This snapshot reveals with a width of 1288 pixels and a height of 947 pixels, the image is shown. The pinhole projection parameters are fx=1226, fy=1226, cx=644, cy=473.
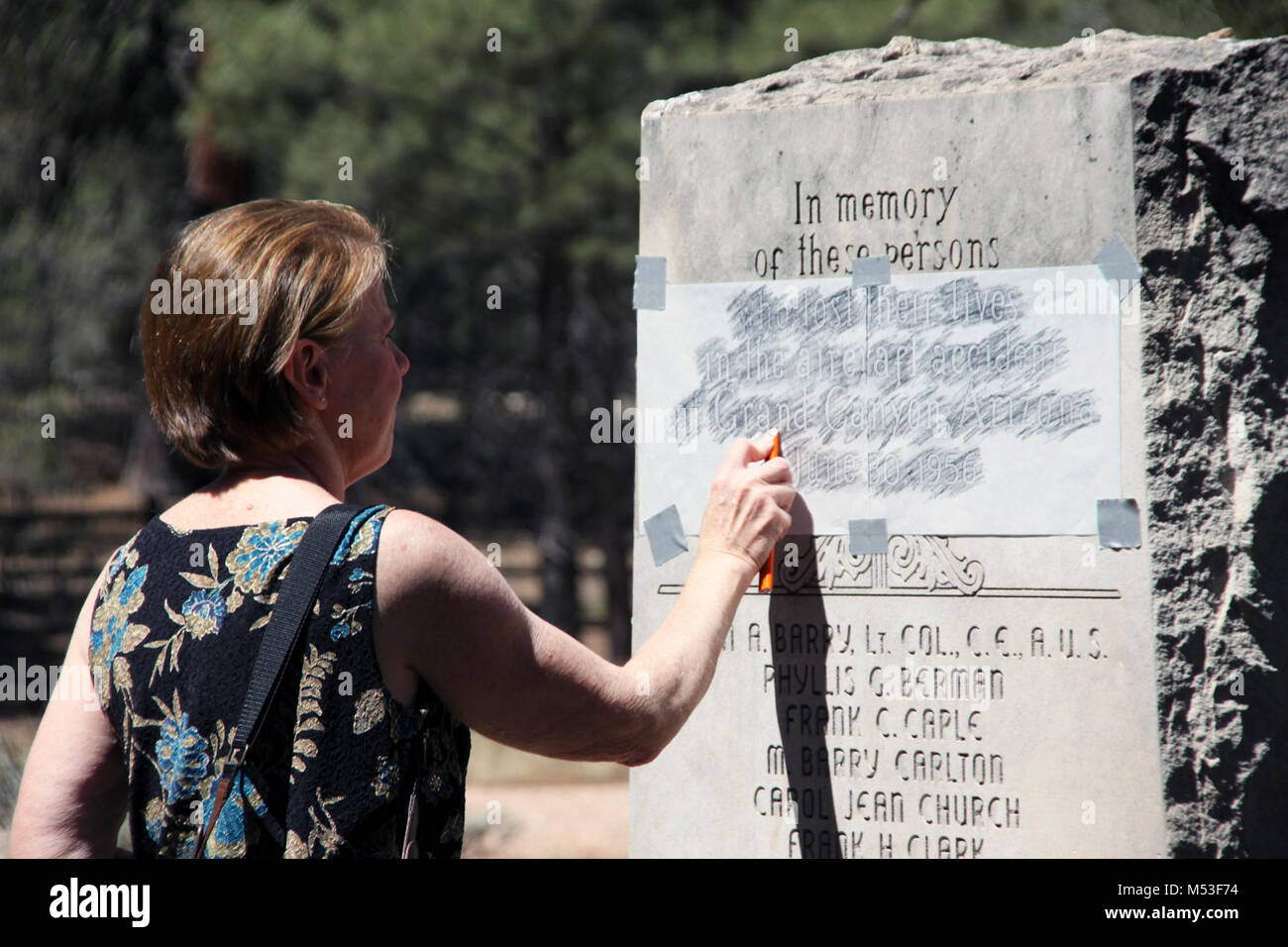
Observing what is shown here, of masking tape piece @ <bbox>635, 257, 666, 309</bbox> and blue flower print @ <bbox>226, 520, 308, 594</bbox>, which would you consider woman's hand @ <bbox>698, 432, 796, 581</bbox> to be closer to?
masking tape piece @ <bbox>635, 257, 666, 309</bbox>

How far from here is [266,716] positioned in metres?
1.38

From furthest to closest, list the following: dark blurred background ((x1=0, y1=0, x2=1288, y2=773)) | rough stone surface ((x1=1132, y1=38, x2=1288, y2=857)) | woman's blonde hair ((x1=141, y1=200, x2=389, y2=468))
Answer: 1. dark blurred background ((x1=0, y1=0, x2=1288, y2=773))
2. rough stone surface ((x1=1132, y1=38, x2=1288, y2=857))
3. woman's blonde hair ((x1=141, y1=200, x2=389, y2=468))

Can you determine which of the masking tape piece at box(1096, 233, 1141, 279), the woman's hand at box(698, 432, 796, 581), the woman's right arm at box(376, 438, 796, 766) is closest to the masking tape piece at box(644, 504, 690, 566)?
the woman's hand at box(698, 432, 796, 581)

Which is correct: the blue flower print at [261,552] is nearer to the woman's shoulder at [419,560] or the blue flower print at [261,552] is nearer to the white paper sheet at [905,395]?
the woman's shoulder at [419,560]

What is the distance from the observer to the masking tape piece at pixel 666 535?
2.29m

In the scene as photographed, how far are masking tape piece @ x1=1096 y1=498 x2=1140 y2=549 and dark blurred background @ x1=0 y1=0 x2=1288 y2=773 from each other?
4641mm

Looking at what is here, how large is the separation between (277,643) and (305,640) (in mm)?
31

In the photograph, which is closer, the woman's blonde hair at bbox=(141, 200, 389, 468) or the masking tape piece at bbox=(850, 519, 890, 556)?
the woman's blonde hair at bbox=(141, 200, 389, 468)

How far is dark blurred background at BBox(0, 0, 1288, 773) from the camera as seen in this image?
6930 mm

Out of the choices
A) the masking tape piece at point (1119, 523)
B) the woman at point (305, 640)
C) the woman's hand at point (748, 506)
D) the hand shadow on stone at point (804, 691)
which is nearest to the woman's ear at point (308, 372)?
the woman at point (305, 640)

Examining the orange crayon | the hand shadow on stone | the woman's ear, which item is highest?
the woman's ear

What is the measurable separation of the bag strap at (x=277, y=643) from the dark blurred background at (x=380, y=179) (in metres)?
5.53

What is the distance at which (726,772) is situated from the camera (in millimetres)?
2266

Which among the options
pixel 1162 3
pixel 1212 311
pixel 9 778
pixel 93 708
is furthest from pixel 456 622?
pixel 1162 3
